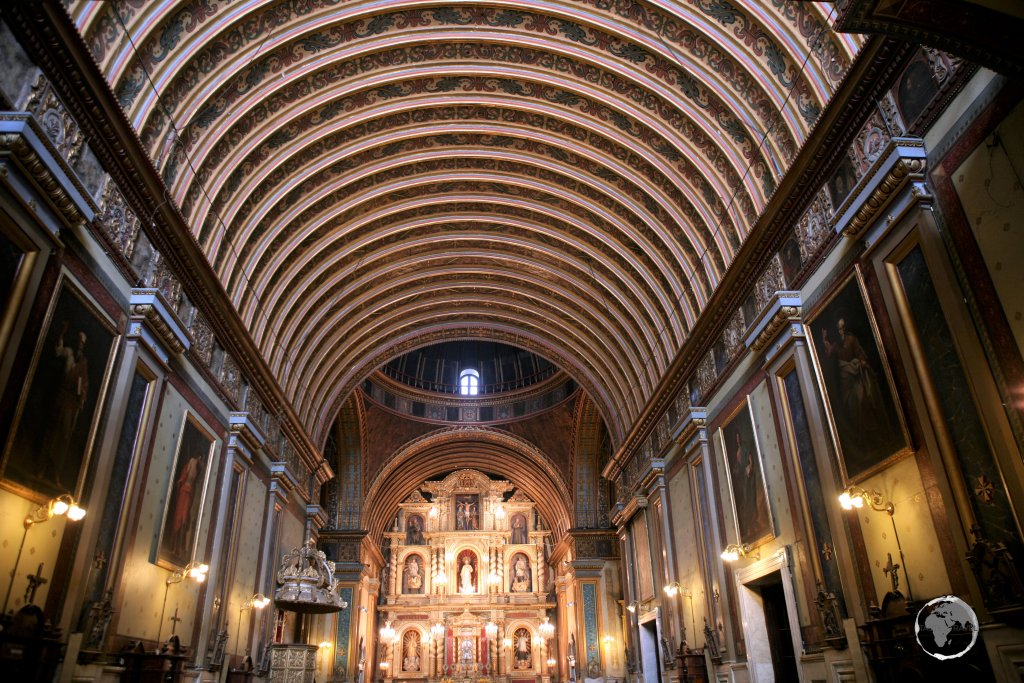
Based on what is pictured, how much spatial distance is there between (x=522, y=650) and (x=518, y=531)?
6850 millimetres

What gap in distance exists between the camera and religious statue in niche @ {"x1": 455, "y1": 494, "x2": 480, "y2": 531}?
145 ft

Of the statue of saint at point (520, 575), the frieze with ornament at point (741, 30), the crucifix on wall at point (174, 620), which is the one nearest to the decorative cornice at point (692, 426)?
the frieze with ornament at point (741, 30)

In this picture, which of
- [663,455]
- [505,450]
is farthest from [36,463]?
[505,450]

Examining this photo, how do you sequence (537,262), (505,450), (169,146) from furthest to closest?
(505,450), (537,262), (169,146)

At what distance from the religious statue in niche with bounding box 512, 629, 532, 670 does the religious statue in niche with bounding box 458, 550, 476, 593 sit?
3690mm

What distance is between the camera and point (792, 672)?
12.1 m

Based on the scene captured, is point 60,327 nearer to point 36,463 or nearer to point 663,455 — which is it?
point 36,463

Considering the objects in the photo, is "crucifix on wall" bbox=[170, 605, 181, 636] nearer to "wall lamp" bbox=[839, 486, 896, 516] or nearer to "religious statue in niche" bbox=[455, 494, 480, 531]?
"wall lamp" bbox=[839, 486, 896, 516]

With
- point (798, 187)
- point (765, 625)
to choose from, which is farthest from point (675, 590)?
point (798, 187)

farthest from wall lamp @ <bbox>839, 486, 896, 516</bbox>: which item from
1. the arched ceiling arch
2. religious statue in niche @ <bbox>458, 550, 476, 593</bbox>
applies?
religious statue in niche @ <bbox>458, 550, 476, 593</bbox>

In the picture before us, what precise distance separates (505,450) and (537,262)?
19814mm

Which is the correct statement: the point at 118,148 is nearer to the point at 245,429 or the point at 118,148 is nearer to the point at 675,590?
the point at 245,429

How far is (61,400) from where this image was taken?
804 centimetres

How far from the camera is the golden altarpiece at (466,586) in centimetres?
4038
